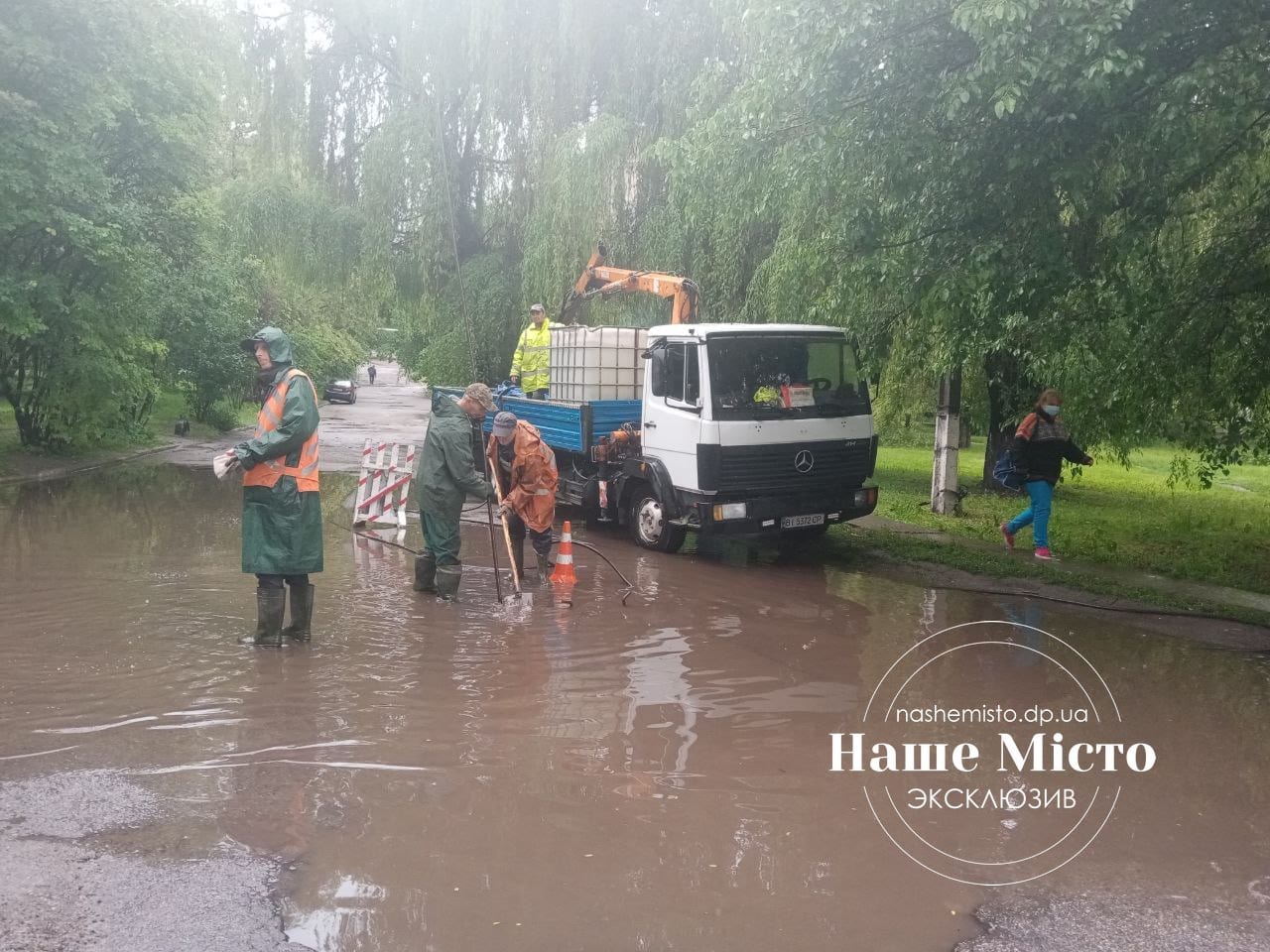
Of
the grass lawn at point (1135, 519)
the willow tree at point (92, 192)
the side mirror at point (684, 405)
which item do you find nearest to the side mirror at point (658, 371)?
the side mirror at point (684, 405)

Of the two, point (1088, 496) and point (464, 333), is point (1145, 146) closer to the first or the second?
point (1088, 496)

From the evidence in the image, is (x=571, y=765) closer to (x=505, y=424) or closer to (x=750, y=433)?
(x=505, y=424)

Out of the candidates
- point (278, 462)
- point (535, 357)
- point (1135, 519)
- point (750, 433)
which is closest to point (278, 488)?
point (278, 462)

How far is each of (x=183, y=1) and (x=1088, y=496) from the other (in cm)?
1696

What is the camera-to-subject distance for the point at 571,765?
18.5 ft

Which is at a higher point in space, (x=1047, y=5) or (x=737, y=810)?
(x=1047, y=5)

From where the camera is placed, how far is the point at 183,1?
61.8 ft

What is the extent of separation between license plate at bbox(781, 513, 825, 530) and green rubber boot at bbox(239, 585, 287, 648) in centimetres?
565

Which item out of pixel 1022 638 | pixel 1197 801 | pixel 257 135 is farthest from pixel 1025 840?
pixel 257 135

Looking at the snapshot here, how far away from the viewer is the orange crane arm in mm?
14211

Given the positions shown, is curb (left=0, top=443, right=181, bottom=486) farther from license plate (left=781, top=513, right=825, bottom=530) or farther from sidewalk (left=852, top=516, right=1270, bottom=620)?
sidewalk (left=852, top=516, right=1270, bottom=620)

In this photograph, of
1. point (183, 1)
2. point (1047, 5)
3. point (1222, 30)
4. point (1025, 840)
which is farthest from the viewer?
point (183, 1)

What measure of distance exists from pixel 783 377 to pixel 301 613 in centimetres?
596

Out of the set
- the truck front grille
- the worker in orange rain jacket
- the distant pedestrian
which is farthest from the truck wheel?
the distant pedestrian
